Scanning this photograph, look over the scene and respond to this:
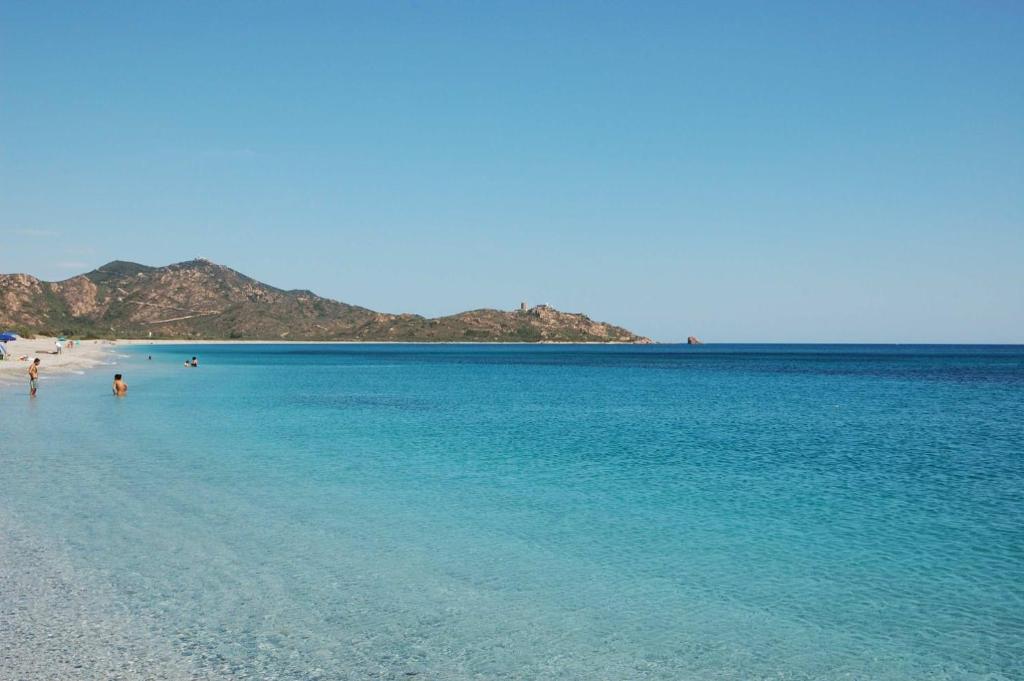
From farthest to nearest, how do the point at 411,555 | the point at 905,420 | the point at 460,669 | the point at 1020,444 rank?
the point at 905,420 < the point at 1020,444 < the point at 411,555 < the point at 460,669

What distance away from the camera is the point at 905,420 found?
176ft

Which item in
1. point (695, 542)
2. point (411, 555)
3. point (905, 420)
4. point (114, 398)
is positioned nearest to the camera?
point (411, 555)

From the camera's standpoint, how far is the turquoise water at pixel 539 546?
12.2 m

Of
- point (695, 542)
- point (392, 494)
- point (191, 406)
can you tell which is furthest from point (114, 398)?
point (695, 542)

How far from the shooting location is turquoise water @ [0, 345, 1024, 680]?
39.9ft

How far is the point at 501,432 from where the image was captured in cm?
4444

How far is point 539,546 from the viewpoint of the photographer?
1873 centimetres

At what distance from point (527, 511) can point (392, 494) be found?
4.78 m

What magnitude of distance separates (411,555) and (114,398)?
50.9 meters

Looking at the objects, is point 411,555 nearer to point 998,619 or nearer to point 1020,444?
point 998,619

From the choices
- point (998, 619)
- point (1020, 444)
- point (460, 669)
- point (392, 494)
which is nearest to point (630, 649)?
point (460, 669)

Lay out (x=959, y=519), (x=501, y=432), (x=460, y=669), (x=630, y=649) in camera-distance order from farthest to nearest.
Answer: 1. (x=501, y=432)
2. (x=959, y=519)
3. (x=630, y=649)
4. (x=460, y=669)

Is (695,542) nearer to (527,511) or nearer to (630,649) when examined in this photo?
(527,511)

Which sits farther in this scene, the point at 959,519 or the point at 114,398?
the point at 114,398
